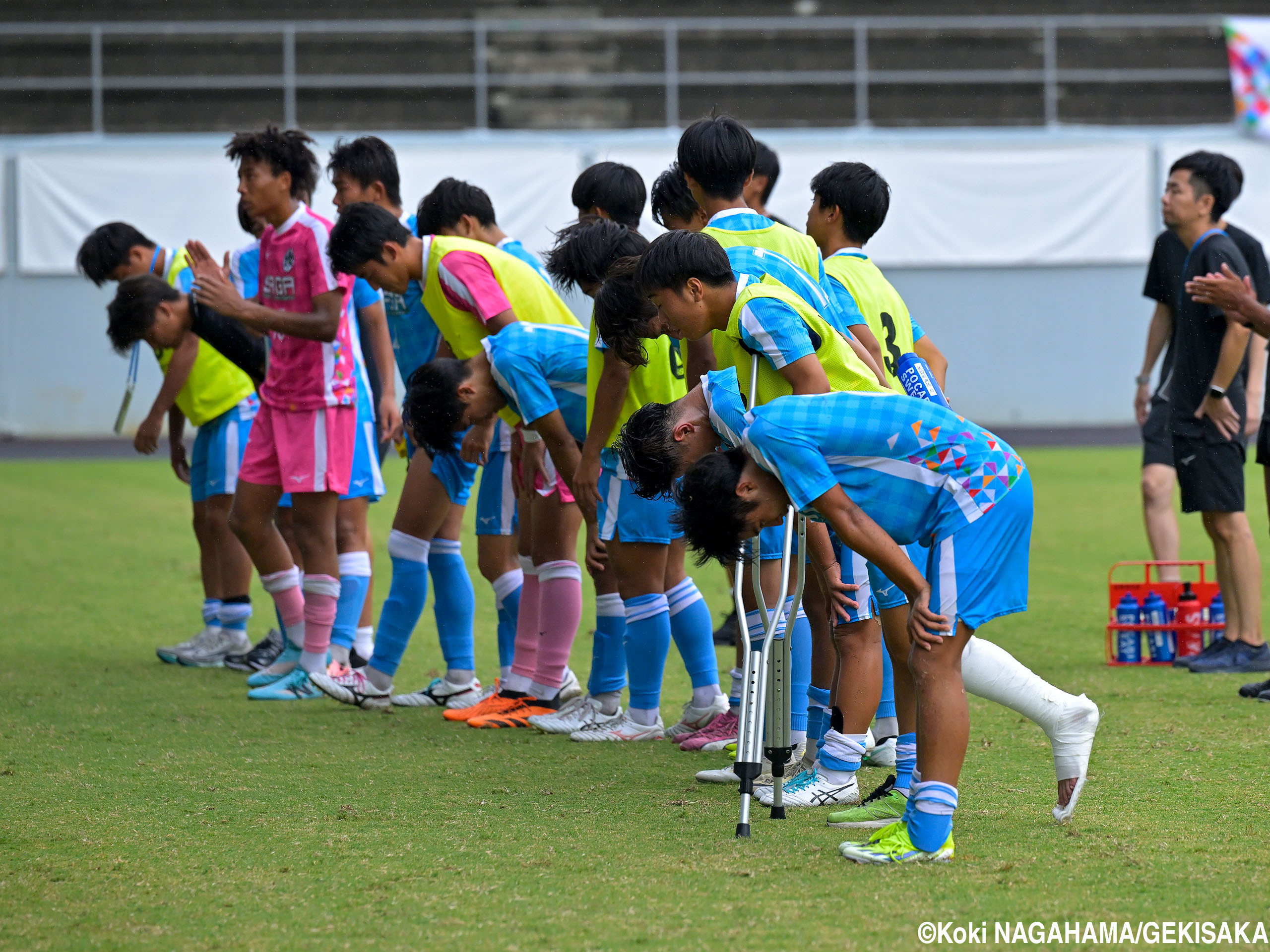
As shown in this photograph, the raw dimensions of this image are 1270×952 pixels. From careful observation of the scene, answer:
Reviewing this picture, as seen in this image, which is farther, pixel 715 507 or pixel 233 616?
pixel 233 616

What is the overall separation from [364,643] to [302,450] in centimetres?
116

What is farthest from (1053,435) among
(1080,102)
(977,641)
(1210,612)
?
A: (977,641)

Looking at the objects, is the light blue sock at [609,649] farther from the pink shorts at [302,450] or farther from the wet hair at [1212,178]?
the wet hair at [1212,178]

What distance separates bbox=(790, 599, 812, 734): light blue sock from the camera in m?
4.45

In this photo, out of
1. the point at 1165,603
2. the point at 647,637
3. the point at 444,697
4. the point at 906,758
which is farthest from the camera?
the point at 1165,603

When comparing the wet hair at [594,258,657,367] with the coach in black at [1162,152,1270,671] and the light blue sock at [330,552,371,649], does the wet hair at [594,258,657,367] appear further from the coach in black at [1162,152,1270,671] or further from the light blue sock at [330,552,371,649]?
the coach in black at [1162,152,1270,671]

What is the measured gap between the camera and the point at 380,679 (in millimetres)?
5445

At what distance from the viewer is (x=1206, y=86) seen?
855 inches

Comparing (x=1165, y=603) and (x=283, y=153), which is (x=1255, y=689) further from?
(x=283, y=153)

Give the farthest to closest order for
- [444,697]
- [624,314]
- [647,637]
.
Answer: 1. [444,697]
2. [647,637]
3. [624,314]

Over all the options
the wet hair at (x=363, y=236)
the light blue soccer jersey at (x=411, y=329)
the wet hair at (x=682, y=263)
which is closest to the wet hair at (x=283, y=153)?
the light blue soccer jersey at (x=411, y=329)

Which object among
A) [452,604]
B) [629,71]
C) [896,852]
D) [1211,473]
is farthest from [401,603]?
[629,71]

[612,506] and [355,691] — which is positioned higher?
[612,506]

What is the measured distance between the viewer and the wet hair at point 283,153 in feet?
18.7
